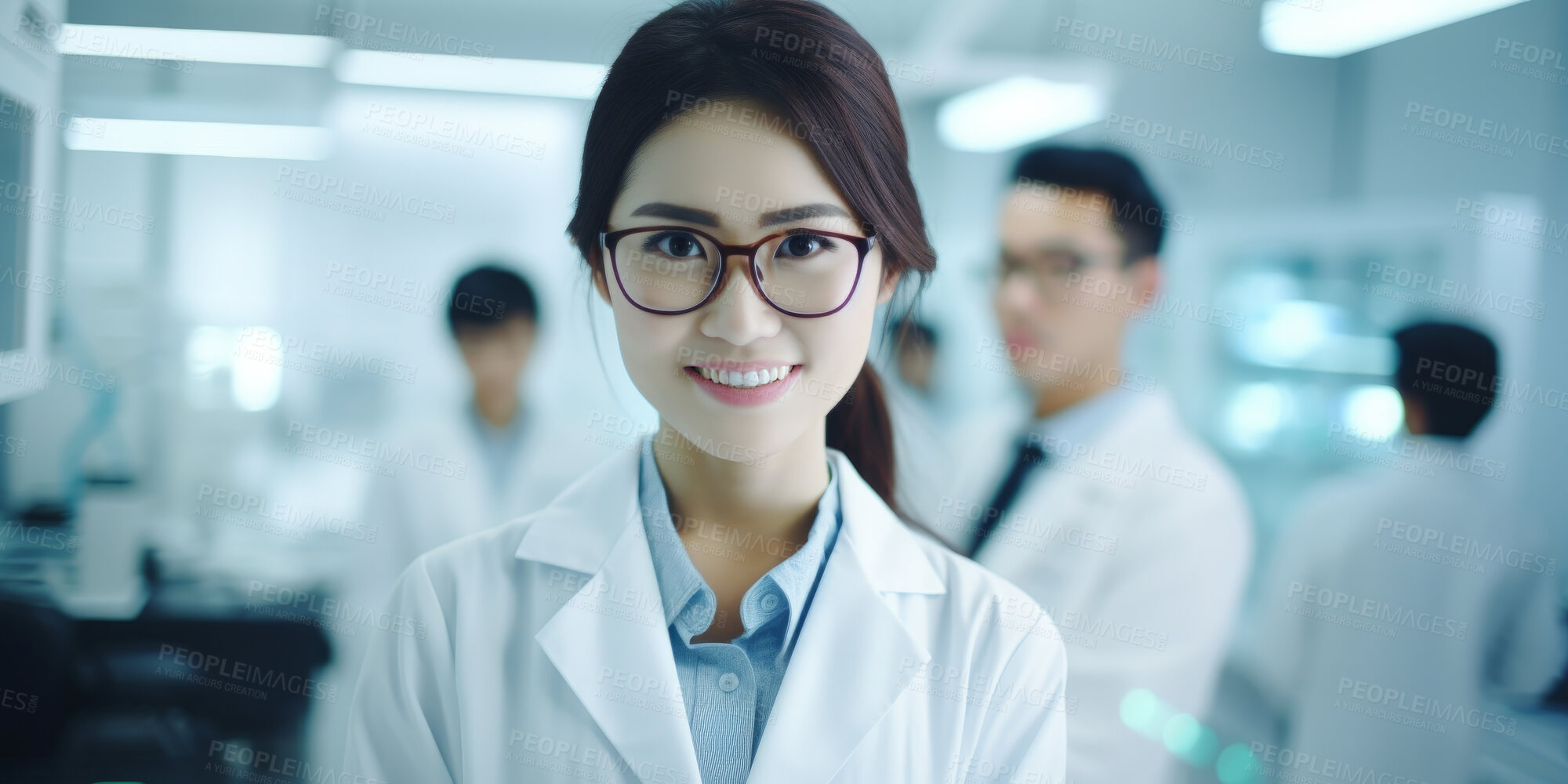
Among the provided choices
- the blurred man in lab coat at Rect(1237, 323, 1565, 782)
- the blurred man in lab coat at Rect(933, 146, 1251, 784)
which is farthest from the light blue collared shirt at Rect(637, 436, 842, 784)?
the blurred man in lab coat at Rect(1237, 323, 1565, 782)

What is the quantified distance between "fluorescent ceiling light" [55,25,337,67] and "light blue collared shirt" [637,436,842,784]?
4.66 ft

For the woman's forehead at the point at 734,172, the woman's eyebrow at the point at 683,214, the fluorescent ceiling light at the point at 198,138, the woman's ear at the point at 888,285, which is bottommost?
the woman's ear at the point at 888,285

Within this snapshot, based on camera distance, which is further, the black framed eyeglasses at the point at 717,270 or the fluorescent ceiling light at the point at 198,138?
the fluorescent ceiling light at the point at 198,138

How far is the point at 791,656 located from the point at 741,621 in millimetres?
67

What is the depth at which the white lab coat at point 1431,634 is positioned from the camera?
1.78 meters

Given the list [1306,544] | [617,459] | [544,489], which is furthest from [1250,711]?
[617,459]

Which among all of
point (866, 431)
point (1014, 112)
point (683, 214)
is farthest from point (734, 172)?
point (1014, 112)

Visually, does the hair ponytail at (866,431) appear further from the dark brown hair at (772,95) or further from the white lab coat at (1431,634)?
the white lab coat at (1431,634)

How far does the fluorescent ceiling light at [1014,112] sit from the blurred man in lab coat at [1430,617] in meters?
1.29

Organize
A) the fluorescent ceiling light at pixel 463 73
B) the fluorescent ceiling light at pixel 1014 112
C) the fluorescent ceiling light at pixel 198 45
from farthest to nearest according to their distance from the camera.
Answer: the fluorescent ceiling light at pixel 1014 112 < the fluorescent ceiling light at pixel 463 73 < the fluorescent ceiling light at pixel 198 45

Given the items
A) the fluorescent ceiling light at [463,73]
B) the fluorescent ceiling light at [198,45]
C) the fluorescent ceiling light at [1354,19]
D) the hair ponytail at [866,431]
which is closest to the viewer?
the hair ponytail at [866,431]

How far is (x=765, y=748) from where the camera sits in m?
0.79

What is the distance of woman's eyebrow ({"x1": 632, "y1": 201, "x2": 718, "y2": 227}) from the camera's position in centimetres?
76

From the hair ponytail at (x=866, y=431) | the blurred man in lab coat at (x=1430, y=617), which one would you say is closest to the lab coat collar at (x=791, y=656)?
the hair ponytail at (x=866, y=431)
